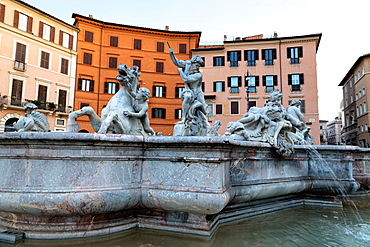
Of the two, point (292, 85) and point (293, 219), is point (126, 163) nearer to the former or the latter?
point (293, 219)

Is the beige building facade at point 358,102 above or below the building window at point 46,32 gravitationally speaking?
below

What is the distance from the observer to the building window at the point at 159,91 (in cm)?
3362

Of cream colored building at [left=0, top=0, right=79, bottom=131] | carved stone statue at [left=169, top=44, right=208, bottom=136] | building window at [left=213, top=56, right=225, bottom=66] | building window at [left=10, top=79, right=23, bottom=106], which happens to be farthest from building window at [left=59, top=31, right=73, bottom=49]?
carved stone statue at [left=169, top=44, right=208, bottom=136]

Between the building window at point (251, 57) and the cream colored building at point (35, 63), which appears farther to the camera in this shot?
the building window at point (251, 57)

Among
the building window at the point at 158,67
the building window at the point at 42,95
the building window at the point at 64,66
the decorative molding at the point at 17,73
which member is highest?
the building window at the point at 158,67

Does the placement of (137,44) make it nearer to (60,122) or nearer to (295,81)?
(60,122)

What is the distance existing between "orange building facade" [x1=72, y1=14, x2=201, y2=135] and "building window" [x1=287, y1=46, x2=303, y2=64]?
445 inches

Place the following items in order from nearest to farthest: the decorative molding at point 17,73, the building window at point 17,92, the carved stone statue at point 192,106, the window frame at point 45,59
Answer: the carved stone statue at point 192,106, the building window at point 17,92, the decorative molding at point 17,73, the window frame at point 45,59

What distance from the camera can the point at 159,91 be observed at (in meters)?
33.8

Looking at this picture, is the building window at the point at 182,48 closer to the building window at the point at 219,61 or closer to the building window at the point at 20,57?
the building window at the point at 219,61

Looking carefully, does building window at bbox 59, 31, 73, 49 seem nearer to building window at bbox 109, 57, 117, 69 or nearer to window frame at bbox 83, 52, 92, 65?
window frame at bbox 83, 52, 92, 65

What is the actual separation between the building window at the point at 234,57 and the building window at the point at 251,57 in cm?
83

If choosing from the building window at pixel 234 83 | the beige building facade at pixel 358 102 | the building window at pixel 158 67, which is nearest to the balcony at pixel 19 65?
the building window at pixel 158 67

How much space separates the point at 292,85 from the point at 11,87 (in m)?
29.3
